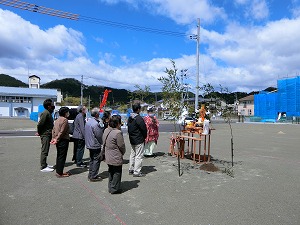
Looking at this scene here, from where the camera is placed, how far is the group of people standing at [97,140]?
212 inches

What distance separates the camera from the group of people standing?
5379mm

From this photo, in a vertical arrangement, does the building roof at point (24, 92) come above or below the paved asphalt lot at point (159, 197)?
above

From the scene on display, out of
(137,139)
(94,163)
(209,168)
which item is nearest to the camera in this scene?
(94,163)

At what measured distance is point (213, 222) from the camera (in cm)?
406

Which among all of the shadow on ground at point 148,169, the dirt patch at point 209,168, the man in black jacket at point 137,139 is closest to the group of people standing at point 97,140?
the man in black jacket at point 137,139

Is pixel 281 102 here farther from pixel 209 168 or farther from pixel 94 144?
pixel 94 144

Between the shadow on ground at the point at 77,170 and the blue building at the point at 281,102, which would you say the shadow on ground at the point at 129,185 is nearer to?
the shadow on ground at the point at 77,170

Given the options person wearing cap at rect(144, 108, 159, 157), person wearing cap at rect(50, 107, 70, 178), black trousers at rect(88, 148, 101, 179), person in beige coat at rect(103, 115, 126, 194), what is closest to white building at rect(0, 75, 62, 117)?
person wearing cap at rect(144, 108, 159, 157)

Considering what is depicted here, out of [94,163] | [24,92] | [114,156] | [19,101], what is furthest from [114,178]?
[24,92]

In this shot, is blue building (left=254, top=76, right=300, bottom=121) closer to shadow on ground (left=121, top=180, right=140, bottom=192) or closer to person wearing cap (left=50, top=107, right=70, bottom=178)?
shadow on ground (left=121, top=180, right=140, bottom=192)

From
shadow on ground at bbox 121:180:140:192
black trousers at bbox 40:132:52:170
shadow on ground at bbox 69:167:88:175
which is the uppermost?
black trousers at bbox 40:132:52:170

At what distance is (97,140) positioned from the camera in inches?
250

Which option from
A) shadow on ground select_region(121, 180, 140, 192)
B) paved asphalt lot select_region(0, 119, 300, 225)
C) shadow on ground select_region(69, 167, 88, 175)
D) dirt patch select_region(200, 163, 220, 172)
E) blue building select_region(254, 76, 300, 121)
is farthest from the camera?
blue building select_region(254, 76, 300, 121)

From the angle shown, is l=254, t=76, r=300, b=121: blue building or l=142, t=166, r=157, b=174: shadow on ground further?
l=254, t=76, r=300, b=121: blue building
